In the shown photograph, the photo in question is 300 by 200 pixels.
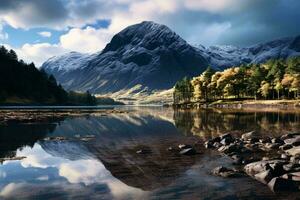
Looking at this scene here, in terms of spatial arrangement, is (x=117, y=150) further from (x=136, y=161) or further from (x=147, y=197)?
(x=147, y=197)

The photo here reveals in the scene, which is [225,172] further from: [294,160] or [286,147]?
[286,147]

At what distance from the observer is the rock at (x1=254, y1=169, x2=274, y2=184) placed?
2764cm

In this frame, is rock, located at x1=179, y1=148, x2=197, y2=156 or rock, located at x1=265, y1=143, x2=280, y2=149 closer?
rock, located at x1=179, y1=148, x2=197, y2=156

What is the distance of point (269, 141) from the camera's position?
4866cm

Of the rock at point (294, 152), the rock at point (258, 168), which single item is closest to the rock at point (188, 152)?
the rock at point (294, 152)

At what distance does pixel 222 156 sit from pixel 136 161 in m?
9.11

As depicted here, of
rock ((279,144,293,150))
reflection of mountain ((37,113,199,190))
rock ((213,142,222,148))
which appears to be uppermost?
rock ((279,144,293,150))

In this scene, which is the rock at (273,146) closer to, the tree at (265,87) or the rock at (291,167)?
the rock at (291,167)

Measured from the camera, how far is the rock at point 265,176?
27641 mm

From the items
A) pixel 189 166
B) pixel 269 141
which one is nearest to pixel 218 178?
pixel 189 166

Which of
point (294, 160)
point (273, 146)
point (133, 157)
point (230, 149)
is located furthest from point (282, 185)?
point (273, 146)

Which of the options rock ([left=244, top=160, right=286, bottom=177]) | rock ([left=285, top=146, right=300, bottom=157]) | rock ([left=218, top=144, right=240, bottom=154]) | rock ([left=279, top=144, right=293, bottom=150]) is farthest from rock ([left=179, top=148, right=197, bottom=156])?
rock ([left=279, top=144, right=293, bottom=150])

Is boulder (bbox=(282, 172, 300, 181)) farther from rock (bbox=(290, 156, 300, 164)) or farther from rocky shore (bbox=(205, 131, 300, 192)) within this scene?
rock (bbox=(290, 156, 300, 164))

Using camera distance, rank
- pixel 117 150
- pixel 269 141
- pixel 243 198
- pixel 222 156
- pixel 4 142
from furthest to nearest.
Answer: pixel 4 142, pixel 269 141, pixel 117 150, pixel 222 156, pixel 243 198
